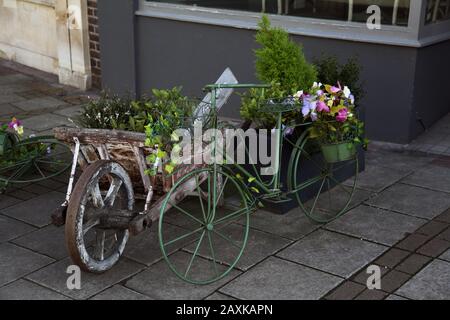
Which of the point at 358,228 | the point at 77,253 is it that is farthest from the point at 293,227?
the point at 77,253

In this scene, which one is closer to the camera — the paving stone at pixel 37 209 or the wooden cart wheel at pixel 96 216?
the wooden cart wheel at pixel 96 216

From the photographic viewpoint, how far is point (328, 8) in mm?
7180

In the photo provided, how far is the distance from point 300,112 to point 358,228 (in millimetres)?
987

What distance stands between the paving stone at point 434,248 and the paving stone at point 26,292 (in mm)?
2464

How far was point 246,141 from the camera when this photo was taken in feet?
17.3

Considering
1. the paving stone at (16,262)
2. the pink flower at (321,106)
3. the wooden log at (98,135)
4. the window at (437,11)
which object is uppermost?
the window at (437,11)

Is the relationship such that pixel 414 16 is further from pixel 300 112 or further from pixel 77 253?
pixel 77 253

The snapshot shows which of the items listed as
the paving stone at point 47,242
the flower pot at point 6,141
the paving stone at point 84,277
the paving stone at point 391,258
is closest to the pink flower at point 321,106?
the paving stone at point 391,258

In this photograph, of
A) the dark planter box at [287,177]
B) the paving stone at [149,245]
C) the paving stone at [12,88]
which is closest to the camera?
the paving stone at [149,245]

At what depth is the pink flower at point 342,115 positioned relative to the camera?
193 inches

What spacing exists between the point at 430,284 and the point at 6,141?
375cm

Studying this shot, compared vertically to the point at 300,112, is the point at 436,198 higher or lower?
lower

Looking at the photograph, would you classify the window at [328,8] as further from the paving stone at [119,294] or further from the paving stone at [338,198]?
the paving stone at [119,294]

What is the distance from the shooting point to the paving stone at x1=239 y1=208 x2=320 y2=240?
5078 mm
